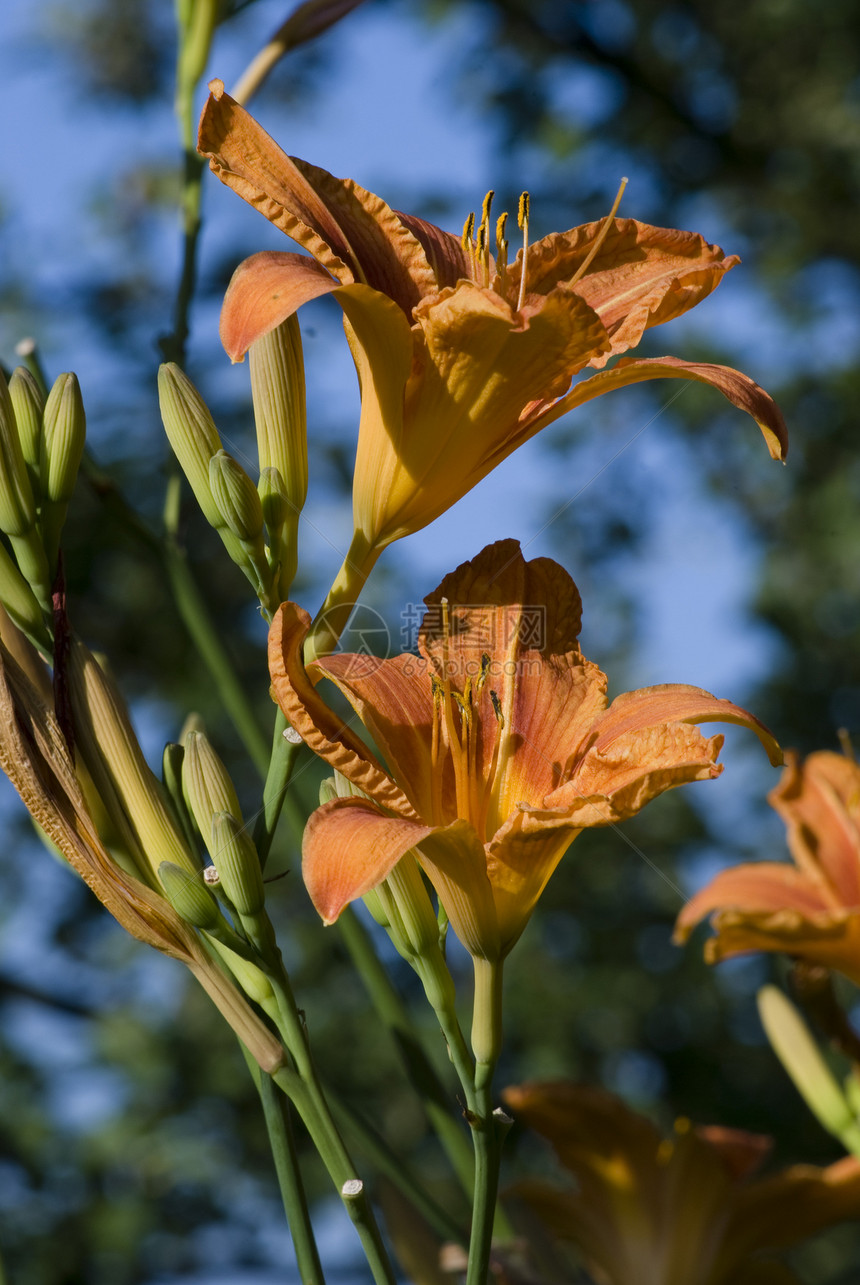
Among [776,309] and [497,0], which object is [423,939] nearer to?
[776,309]

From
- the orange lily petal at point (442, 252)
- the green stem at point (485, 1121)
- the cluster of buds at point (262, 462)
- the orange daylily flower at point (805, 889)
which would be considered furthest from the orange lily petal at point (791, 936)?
the orange lily petal at point (442, 252)

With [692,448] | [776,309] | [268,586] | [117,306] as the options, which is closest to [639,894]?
[692,448]

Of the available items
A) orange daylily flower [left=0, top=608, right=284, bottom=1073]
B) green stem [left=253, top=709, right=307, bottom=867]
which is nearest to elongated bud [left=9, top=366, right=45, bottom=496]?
orange daylily flower [left=0, top=608, right=284, bottom=1073]

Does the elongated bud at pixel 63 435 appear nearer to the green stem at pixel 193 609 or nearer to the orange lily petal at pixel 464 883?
the green stem at pixel 193 609

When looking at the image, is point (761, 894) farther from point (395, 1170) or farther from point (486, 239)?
point (486, 239)

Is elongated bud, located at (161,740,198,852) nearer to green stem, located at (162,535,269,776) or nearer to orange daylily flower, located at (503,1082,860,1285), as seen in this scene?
green stem, located at (162,535,269,776)

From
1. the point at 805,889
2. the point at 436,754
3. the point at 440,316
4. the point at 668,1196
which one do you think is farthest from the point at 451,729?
the point at 668,1196
